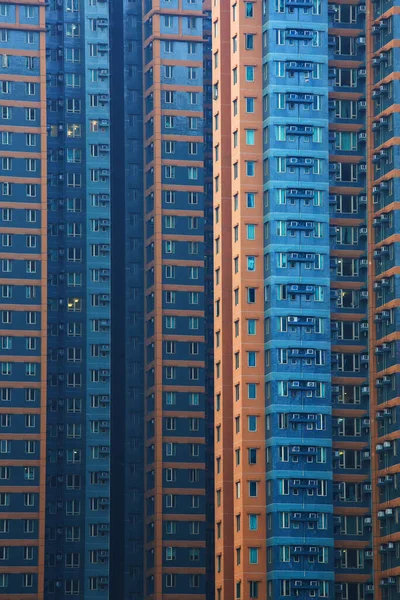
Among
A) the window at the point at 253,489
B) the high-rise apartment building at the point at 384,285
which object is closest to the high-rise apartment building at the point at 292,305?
the window at the point at 253,489

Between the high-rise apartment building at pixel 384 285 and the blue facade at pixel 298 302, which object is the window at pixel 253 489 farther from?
the high-rise apartment building at pixel 384 285

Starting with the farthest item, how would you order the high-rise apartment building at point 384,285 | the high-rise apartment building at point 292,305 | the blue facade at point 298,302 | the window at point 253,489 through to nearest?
the high-rise apartment building at point 384,285 < the window at point 253,489 < the high-rise apartment building at point 292,305 < the blue facade at point 298,302

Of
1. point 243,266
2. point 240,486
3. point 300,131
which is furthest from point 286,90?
point 240,486

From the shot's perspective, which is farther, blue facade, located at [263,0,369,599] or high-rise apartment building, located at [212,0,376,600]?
high-rise apartment building, located at [212,0,376,600]

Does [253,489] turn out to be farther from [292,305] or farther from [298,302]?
[298,302]

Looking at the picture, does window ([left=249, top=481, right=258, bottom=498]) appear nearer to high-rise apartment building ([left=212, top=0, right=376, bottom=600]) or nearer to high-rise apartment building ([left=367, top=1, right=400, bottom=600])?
high-rise apartment building ([left=212, top=0, right=376, bottom=600])

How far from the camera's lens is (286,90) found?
190 m

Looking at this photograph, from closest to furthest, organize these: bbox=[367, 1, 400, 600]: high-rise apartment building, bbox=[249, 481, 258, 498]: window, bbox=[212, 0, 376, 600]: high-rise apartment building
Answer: bbox=[212, 0, 376, 600]: high-rise apartment building
bbox=[249, 481, 258, 498]: window
bbox=[367, 1, 400, 600]: high-rise apartment building

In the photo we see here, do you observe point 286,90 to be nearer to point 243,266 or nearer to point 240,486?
point 243,266

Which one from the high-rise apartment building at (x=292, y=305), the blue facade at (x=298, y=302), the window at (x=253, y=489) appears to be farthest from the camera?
the window at (x=253, y=489)

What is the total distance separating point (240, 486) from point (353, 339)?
54.8 feet

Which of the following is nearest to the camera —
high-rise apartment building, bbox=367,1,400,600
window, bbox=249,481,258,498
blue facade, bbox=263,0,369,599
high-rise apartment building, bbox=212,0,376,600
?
blue facade, bbox=263,0,369,599

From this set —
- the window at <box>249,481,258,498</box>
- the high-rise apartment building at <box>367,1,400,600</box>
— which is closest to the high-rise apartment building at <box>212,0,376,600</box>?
the window at <box>249,481,258,498</box>

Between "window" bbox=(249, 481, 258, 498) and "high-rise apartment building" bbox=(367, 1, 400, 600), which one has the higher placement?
"high-rise apartment building" bbox=(367, 1, 400, 600)
